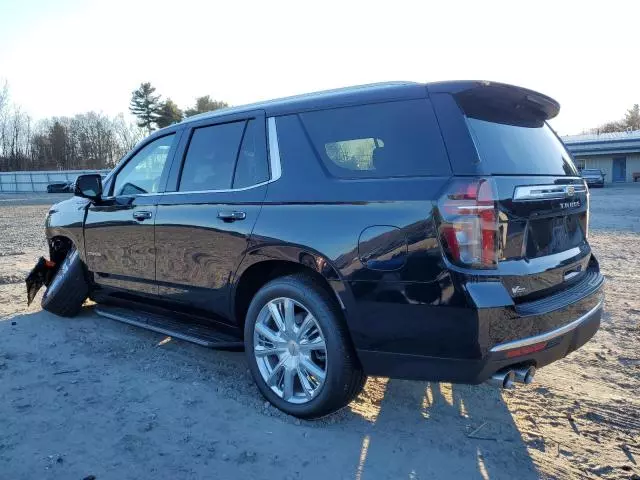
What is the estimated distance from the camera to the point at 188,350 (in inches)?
171

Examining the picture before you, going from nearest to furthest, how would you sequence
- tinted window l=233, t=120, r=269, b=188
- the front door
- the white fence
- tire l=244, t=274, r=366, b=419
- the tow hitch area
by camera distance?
tire l=244, t=274, r=366, b=419 → tinted window l=233, t=120, r=269, b=188 → the tow hitch area → the white fence → the front door

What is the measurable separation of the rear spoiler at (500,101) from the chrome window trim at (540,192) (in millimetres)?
454

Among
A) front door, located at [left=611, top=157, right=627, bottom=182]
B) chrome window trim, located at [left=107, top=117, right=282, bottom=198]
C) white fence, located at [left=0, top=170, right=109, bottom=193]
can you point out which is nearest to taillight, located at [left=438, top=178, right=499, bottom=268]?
chrome window trim, located at [left=107, top=117, right=282, bottom=198]

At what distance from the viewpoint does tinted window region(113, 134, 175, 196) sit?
4191 millimetres

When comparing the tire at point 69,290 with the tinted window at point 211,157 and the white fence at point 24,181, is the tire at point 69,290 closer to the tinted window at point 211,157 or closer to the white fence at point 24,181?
the tinted window at point 211,157

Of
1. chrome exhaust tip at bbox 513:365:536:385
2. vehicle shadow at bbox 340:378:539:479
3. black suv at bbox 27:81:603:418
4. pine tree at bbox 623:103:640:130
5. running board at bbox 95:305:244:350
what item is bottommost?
vehicle shadow at bbox 340:378:539:479

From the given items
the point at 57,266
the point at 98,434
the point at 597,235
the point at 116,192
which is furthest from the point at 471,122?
the point at 597,235

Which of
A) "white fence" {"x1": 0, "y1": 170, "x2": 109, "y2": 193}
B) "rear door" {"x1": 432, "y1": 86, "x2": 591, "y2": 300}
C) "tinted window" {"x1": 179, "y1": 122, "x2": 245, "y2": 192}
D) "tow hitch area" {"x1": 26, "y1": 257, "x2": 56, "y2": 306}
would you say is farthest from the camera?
"white fence" {"x1": 0, "y1": 170, "x2": 109, "y2": 193}

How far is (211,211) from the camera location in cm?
354

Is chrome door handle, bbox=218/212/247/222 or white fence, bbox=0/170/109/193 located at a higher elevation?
white fence, bbox=0/170/109/193

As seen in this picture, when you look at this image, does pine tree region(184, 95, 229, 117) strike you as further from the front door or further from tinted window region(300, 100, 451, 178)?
tinted window region(300, 100, 451, 178)

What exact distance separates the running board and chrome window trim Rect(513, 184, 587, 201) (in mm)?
2024

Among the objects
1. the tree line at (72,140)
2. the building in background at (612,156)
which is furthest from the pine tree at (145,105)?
the building in background at (612,156)

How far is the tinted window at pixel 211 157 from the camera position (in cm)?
364
